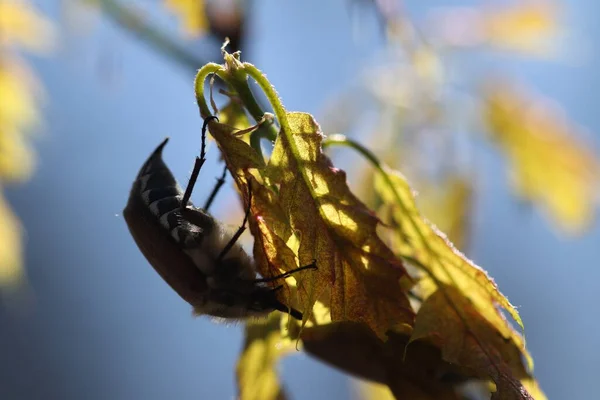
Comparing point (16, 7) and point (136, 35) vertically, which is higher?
point (16, 7)

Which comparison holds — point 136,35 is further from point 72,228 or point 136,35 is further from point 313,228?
point 72,228

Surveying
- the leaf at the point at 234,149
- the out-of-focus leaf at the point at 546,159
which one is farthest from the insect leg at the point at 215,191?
the out-of-focus leaf at the point at 546,159

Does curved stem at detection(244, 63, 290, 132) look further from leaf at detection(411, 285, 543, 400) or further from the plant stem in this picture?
the plant stem

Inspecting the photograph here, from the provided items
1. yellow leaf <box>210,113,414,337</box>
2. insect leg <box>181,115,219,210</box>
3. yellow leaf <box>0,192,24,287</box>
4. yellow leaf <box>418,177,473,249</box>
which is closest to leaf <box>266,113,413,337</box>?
yellow leaf <box>210,113,414,337</box>

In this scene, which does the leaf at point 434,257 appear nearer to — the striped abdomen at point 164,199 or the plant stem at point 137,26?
the striped abdomen at point 164,199

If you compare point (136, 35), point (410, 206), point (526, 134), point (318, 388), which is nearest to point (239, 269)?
point (410, 206)

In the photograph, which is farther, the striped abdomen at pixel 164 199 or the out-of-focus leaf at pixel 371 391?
the out-of-focus leaf at pixel 371 391
